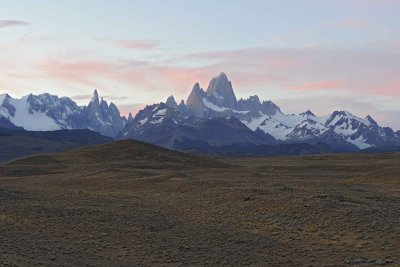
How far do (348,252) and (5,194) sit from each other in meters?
33.3

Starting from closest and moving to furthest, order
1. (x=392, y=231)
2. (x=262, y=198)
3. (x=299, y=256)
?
(x=299, y=256) → (x=392, y=231) → (x=262, y=198)

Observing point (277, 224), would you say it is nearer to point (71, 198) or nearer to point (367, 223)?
point (367, 223)

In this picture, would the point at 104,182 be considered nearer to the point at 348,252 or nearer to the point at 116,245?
the point at 116,245

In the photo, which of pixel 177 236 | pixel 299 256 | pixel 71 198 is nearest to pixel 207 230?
pixel 177 236

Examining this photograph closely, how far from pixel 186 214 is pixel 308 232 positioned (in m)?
11.6

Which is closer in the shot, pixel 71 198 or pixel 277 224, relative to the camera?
pixel 277 224

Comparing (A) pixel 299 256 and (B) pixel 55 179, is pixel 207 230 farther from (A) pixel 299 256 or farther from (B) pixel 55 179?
(B) pixel 55 179

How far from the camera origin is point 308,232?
3744cm

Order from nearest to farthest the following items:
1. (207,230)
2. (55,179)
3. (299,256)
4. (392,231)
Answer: (299,256)
(392,231)
(207,230)
(55,179)

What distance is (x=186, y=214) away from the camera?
148 feet

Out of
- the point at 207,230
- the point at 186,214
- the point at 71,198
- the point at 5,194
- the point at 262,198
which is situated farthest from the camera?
the point at 71,198

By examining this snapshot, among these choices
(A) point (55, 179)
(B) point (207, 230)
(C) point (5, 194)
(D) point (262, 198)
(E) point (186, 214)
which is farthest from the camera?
(A) point (55, 179)

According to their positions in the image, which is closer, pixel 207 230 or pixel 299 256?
pixel 299 256

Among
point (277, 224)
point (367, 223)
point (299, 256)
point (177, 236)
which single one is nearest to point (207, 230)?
point (177, 236)
